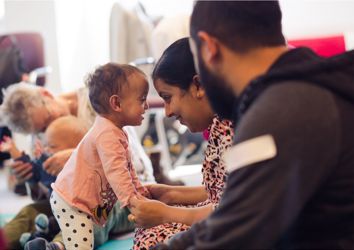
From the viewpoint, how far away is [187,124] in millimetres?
1305

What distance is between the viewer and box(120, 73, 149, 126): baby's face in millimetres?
1471

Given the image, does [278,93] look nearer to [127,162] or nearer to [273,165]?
[273,165]

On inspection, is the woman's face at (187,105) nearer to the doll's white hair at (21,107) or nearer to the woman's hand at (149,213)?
the woman's hand at (149,213)

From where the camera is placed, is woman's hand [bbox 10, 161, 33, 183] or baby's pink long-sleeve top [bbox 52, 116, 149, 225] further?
woman's hand [bbox 10, 161, 33, 183]

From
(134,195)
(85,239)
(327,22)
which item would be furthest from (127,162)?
(327,22)

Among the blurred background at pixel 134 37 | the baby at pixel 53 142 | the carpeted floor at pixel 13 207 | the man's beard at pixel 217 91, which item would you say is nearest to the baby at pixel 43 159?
the baby at pixel 53 142

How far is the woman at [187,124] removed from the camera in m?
1.25

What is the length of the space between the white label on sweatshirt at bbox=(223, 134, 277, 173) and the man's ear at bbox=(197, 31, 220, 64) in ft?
0.52

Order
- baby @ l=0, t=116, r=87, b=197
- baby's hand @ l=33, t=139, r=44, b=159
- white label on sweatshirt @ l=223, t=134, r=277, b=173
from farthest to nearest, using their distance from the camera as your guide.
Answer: baby's hand @ l=33, t=139, r=44, b=159
baby @ l=0, t=116, r=87, b=197
white label on sweatshirt @ l=223, t=134, r=277, b=173

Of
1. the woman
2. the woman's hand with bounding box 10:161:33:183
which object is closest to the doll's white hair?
the woman's hand with bounding box 10:161:33:183

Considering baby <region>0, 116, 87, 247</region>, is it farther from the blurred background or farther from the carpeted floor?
the blurred background

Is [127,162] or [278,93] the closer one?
[278,93]

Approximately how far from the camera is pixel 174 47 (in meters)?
1.30

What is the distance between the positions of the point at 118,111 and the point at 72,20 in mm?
2806
